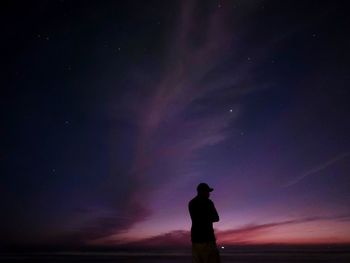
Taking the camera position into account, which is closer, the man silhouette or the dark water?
the man silhouette

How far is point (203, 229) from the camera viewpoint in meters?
6.82

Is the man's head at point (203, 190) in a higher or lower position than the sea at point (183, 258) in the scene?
Answer: lower

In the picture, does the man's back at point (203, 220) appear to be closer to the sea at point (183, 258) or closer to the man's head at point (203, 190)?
the man's head at point (203, 190)

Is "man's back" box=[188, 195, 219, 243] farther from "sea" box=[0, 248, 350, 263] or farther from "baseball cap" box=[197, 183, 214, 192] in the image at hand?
"sea" box=[0, 248, 350, 263]

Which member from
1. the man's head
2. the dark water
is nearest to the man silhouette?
the man's head

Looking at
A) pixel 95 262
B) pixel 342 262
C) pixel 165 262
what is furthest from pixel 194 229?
pixel 95 262

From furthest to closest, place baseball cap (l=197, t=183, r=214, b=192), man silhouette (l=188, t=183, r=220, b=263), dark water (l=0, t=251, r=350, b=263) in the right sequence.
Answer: dark water (l=0, t=251, r=350, b=263), baseball cap (l=197, t=183, r=214, b=192), man silhouette (l=188, t=183, r=220, b=263)

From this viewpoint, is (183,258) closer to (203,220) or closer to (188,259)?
(188,259)

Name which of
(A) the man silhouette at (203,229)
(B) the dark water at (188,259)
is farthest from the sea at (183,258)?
(A) the man silhouette at (203,229)

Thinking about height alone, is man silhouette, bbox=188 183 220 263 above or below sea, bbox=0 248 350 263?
below

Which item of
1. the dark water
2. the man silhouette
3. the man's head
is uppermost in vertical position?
the dark water

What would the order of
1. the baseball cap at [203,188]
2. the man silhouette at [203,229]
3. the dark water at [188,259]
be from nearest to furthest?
the man silhouette at [203,229] → the baseball cap at [203,188] → the dark water at [188,259]

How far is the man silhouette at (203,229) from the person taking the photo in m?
6.79

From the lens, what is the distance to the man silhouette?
22.3ft
